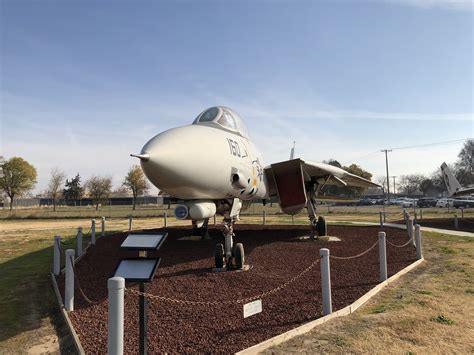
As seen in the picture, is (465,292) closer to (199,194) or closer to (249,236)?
(199,194)

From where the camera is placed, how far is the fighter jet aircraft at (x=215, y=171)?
5480mm

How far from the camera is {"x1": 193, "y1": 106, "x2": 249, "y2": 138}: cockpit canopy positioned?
326 inches

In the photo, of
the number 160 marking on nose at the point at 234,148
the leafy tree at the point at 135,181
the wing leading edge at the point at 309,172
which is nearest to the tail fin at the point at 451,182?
the wing leading edge at the point at 309,172

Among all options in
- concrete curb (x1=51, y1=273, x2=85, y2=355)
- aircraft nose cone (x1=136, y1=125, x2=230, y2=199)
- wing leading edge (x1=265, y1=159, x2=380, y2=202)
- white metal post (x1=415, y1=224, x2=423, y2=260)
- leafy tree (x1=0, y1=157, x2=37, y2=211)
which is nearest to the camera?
concrete curb (x1=51, y1=273, x2=85, y2=355)

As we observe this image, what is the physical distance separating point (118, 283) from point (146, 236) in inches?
42.3

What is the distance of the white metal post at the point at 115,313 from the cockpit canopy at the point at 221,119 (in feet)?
17.2

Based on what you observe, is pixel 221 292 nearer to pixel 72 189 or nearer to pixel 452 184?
pixel 452 184

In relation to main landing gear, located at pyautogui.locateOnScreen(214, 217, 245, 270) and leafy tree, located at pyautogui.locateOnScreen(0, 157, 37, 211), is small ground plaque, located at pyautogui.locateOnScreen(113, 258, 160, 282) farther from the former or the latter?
leafy tree, located at pyautogui.locateOnScreen(0, 157, 37, 211)

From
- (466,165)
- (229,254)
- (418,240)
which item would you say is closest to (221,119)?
(229,254)

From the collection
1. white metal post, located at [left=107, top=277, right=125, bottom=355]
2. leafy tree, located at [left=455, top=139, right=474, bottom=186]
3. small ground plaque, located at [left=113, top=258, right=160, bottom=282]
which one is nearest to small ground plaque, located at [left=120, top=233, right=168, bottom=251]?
small ground plaque, located at [left=113, top=258, right=160, bottom=282]

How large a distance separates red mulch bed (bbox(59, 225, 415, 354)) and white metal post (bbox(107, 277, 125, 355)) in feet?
3.38

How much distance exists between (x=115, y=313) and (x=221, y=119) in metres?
5.83

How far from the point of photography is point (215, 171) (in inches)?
256

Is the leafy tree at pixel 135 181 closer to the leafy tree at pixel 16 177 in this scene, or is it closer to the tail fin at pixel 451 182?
the leafy tree at pixel 16 177
